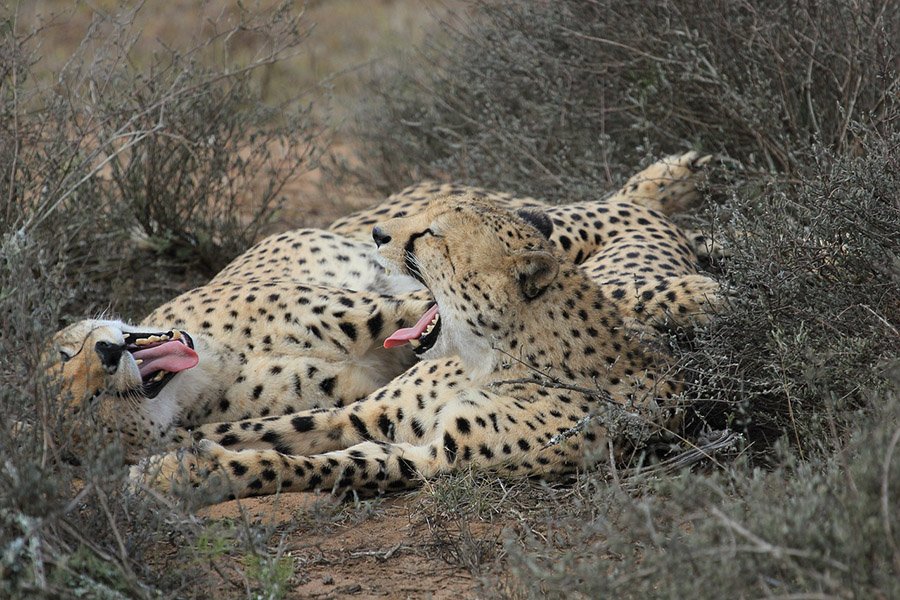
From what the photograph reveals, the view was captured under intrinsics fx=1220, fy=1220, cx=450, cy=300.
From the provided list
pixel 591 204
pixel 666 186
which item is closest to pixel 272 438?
pixel 591 204

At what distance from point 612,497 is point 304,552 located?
32.8 inches

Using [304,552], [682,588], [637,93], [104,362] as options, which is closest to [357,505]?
→ [304,552]

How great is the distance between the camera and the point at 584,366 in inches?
144

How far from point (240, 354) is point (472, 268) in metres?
1.03

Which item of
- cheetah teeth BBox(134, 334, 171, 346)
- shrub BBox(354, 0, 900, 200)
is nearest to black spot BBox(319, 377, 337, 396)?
cheetah teeth BBox(134, 334, 171, 346)

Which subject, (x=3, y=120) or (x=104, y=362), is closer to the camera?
(x=104, y=362)

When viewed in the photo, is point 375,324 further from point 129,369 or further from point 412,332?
point 129,369

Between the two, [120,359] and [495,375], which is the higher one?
[120,359]

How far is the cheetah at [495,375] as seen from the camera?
358 cm

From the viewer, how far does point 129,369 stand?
376 cm

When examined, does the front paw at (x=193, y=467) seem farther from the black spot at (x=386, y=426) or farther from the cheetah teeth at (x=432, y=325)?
the cheetah teeth at (x=432, y=325)

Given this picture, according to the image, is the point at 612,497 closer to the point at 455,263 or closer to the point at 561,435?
the point at 561,435

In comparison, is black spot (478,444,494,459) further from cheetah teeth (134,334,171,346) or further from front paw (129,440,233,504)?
cheetah teeth (134,334,171,346)

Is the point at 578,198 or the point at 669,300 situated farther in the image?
the point at 578,198
